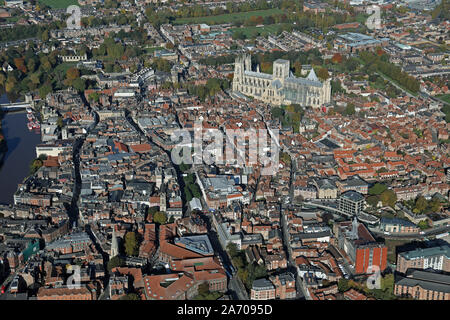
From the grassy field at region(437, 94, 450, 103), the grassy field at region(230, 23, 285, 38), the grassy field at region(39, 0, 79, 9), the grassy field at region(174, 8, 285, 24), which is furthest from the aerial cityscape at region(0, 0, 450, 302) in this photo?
the grassy field at region(39, 0, 79, 9)

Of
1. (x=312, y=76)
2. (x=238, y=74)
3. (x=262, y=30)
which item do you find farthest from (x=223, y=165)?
(x=262, y=30)

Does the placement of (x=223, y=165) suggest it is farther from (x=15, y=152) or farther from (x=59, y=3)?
(x=59, y=3)

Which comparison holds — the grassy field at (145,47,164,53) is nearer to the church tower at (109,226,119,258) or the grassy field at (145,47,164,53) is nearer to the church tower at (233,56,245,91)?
the church tower at (233,56,245,91)

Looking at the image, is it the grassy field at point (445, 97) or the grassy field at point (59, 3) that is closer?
the grassy field at point (445, 97)

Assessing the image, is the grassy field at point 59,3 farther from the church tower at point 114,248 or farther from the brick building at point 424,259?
the brick building at point 424,259

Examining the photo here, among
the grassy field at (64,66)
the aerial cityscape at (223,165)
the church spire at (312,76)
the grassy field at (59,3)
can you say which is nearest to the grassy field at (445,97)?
the aerial cityscape at (223,165)

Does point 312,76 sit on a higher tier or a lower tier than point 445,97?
higher
